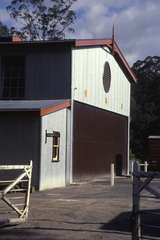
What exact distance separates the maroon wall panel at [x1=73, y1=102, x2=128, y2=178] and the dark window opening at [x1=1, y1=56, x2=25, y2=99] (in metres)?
2.73

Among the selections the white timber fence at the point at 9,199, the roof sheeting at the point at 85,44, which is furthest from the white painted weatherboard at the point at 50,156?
the white timber fence at the point at 9,199

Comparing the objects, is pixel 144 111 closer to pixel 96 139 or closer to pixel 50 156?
pixel 96 139

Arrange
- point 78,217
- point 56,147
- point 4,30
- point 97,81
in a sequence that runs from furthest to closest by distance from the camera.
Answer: point 4,30, point 97,81, point 56,147, point 78,217

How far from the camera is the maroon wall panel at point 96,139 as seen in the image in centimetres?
3134

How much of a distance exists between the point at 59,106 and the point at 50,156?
2166 millimetres

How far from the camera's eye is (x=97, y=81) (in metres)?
34.1

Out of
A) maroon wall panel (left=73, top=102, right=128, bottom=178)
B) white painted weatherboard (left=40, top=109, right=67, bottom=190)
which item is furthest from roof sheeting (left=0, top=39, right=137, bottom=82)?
white painted weatherboard (left=40, top=109, right=67, bottom=190)

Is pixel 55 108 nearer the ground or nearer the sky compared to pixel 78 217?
nearer the sky

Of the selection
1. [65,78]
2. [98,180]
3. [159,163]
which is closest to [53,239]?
[65,78]

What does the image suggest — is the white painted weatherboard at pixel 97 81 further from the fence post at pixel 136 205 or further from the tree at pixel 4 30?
the tree at pixel 4 30

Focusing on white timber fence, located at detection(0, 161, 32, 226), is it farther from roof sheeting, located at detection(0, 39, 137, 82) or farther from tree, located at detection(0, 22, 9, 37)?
tree, located at detection(0, 22, 9, 37)

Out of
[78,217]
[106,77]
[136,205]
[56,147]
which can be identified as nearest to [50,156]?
[56,147]

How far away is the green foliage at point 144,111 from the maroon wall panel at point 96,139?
2352cm

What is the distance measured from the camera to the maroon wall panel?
31.3 meters
